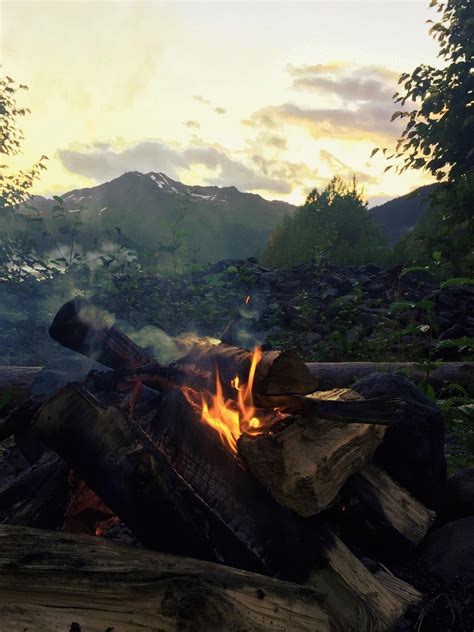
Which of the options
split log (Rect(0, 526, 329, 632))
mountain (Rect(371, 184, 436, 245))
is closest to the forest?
split log (Rect(0, 526, 329, 632))

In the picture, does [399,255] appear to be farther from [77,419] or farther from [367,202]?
[77,419]

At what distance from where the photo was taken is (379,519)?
2.68m

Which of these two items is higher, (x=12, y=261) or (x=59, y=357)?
(x=12, y=261)

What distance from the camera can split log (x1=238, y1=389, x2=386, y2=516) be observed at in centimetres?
241

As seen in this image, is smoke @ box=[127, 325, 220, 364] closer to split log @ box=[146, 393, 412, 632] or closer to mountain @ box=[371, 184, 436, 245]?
split log @ box=[146, 393, 412, 632]

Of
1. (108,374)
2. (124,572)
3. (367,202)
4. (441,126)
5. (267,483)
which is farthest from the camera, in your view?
(367,202)

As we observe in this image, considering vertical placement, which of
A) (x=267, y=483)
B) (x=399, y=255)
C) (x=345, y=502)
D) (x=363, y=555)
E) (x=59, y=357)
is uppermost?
(x=399, y=255)

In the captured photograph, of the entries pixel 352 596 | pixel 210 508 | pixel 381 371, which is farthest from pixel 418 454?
pixel 381 371

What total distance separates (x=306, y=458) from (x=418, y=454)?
3.29 ft

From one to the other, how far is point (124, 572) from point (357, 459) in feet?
4.90

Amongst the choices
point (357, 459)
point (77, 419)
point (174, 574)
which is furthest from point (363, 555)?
point (77, 419)

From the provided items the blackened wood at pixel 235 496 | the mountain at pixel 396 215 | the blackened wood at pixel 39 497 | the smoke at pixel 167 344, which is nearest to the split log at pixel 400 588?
the blackened wood at pixel 235 496

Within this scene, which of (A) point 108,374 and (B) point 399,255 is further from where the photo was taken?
(B) point 399,255

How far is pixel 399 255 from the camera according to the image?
2159 cm
